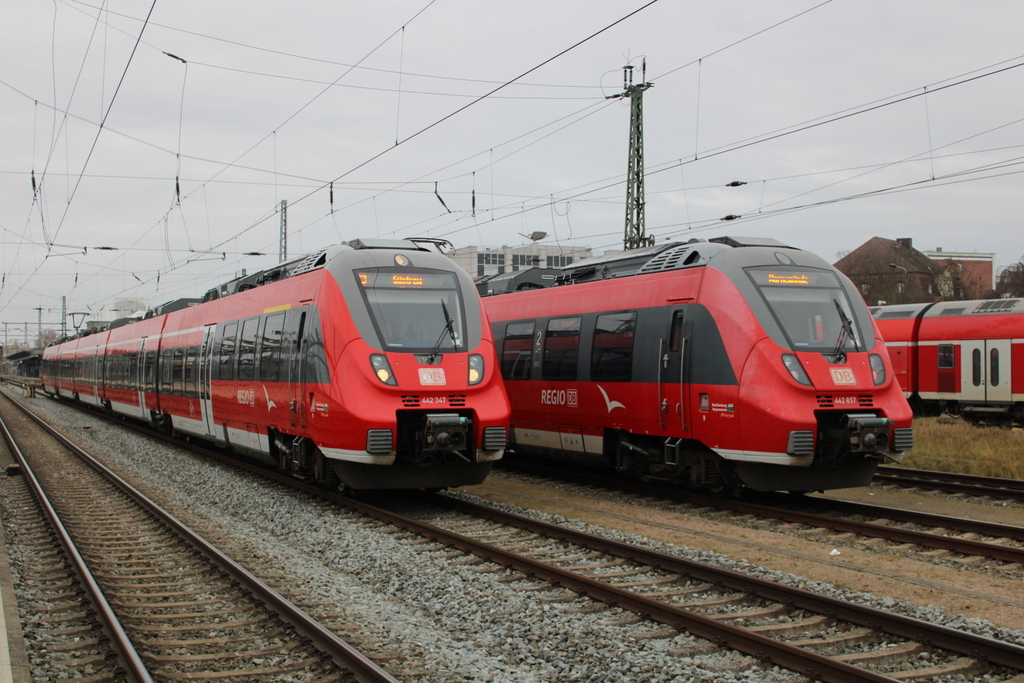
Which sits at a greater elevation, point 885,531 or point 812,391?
point 812,391

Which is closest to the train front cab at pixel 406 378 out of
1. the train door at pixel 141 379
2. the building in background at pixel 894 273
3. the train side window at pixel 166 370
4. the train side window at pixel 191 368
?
the train side window at pixel 191 368

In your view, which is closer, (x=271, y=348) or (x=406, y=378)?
(x=406, y=378)

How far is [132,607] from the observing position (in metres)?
7.15

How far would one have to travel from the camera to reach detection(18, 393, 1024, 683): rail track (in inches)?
206

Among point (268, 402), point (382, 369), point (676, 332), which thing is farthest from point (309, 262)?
point (676, 332)

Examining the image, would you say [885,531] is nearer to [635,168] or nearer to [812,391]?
[812,391]

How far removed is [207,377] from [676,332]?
982cm

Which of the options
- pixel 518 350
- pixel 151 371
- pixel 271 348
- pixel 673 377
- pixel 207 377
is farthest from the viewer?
pixel 151 371

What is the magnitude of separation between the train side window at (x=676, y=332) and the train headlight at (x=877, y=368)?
225 centimetres

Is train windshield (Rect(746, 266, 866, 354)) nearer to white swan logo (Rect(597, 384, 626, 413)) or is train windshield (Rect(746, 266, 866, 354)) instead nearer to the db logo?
the db logo

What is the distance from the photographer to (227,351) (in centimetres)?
1536

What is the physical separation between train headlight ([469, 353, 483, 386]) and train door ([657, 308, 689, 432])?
238 centimetres

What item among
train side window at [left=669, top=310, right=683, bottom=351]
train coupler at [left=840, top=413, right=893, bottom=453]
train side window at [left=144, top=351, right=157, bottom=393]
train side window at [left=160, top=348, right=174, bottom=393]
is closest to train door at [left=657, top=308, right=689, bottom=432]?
train side window at [left=669, top=310, right=683, bottom=351]

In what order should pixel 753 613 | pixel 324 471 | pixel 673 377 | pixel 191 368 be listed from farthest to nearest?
pixel 191 368 → pixel 324 471 → pixel 673 377 → pixel 753 613
